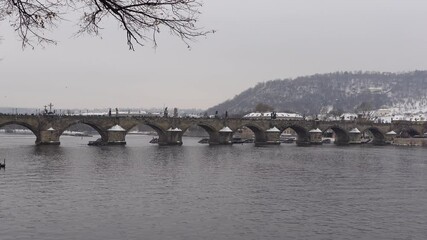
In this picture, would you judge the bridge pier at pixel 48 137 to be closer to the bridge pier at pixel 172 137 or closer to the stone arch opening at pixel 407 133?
the bridge pier at pixel 172 137

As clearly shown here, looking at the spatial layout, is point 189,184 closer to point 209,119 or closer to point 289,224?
point 289,224

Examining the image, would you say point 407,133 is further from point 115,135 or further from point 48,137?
point 48,137

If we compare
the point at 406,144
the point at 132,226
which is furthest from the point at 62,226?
the point at 406,144

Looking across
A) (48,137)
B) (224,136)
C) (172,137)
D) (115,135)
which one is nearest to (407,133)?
(224,136)

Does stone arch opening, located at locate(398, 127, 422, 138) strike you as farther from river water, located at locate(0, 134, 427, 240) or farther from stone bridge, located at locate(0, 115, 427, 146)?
river water, located at locate(0, 134, 427, 240)

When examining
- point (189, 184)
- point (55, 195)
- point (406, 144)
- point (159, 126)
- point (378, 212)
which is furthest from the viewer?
point (406, 144)

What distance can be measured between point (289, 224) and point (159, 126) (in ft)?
198

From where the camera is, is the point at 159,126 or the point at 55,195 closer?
the point at 55,195

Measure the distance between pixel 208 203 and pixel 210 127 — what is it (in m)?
59.7

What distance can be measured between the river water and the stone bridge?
103 ft

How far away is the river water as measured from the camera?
18422 mm

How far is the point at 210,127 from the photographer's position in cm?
8344

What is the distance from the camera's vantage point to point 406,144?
9544 cm

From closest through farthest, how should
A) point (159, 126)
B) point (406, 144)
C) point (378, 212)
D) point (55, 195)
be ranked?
point (378, 212) < point (55, 195) < point (159, 126) < point (406, 144)
